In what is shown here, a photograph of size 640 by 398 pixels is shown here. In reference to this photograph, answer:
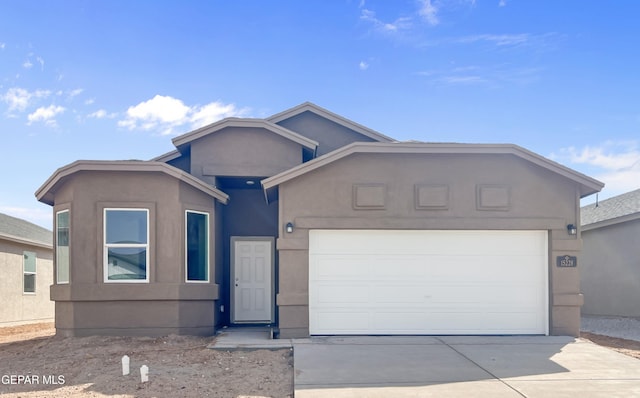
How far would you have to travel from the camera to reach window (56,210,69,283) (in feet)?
37.2

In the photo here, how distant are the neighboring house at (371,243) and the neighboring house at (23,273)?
24.5ft

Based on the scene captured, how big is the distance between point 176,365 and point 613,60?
41.3 feet

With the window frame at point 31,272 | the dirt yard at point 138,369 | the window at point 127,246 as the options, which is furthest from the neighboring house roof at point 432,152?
the window frame at point 31,272

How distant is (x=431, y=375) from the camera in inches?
306

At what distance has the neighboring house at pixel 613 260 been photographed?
15797 millimetres

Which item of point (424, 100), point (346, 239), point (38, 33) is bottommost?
point (346, 239)

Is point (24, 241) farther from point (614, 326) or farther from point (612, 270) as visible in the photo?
point (612, 270)

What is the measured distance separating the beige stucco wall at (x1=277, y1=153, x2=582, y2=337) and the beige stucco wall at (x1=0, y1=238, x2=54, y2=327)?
443 inches

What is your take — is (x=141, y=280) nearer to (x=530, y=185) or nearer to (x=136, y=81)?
(x=136, y=81)

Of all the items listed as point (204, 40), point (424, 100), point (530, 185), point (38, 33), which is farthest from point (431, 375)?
point (38, 33)

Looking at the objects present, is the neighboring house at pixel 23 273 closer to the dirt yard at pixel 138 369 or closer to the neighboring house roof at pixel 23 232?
the neighboring house roof at pixel 23 232

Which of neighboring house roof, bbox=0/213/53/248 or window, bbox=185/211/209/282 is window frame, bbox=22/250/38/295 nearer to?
neighboring house roof, bbox=0/213/53/248

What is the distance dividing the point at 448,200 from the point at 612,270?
8762 mm

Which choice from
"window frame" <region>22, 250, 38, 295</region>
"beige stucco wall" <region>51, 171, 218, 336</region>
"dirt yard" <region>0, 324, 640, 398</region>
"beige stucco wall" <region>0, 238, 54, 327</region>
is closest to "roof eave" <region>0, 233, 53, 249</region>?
"beige stucco wall" <region>0, 238, 54, 327</region>
